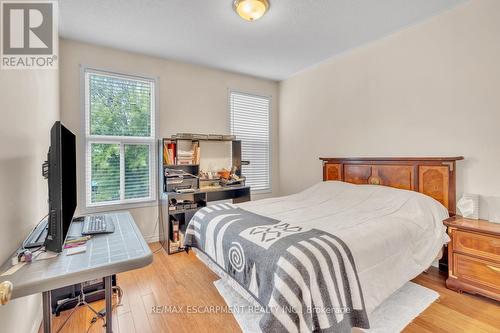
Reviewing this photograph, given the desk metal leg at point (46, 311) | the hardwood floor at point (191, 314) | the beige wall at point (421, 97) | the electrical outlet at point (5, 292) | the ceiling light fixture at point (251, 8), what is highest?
the ceiling light fixture at point (251, 8)

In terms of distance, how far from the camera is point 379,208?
8.09ft

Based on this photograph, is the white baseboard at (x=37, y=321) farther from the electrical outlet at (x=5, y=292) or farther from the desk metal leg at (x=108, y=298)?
the electrical outlet at (x=5, y=292)

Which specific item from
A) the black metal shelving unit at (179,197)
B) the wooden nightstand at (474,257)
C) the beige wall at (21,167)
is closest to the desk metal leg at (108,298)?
the beige wall at (21,167)

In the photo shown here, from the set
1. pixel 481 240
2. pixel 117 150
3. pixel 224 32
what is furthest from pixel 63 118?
pixel 481 240

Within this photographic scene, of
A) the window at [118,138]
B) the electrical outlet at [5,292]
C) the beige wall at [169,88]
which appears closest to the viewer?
the electrical outlet at [5,292]

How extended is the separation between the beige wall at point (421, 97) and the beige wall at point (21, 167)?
346 centimetres

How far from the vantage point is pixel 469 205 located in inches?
89.7

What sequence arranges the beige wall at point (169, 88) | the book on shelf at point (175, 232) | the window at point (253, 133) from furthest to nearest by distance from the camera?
the window at point (253, 133) → the book on shelf at point (175, 232) → the beige wall at point (169, 88)

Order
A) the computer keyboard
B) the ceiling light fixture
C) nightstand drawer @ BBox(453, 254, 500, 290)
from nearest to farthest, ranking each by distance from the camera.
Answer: the computer keyboard, nightstand drawer @ BBox(453, 254, 500, 290), the ceiling light fixture

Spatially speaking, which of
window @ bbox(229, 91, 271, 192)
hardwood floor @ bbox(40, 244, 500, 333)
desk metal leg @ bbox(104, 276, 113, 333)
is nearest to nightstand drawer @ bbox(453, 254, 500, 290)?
hardwood floor @ bbox(40, 244, 500, 333)

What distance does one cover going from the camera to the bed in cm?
141

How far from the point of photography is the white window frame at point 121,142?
304 cm

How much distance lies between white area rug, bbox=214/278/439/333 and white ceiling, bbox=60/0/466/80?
107 inches

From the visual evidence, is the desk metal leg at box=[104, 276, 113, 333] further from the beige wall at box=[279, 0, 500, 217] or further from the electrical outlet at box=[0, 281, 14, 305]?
the beige wall at box=[279, 0, 500, 217]
